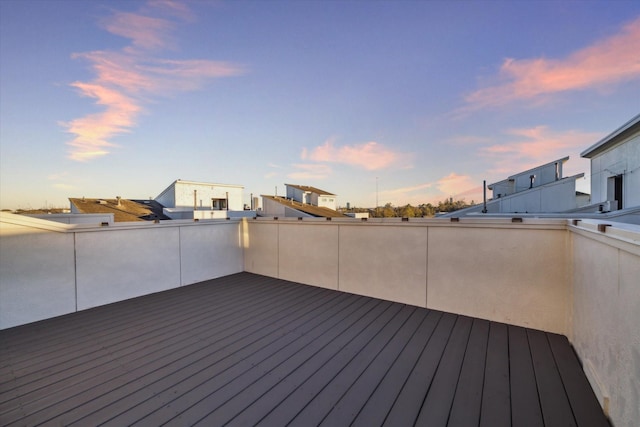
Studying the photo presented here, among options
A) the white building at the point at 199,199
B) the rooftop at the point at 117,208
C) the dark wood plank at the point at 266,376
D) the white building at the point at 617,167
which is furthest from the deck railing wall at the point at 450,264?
the rooftop at the point at 117,208

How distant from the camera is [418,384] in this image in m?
1.57

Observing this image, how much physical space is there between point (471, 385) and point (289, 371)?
4.04 feet

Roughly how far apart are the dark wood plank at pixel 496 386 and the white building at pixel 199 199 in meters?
14.8

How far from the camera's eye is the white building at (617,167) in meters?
6.05

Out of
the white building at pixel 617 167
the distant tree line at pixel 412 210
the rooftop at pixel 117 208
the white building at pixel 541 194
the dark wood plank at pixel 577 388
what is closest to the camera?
the dark wood plank at pixel 577 388

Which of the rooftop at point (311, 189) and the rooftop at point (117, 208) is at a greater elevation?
the rooftop at point (311, 189)

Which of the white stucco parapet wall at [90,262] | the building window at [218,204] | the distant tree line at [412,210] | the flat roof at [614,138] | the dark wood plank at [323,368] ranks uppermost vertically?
the flat roof at [614,138]

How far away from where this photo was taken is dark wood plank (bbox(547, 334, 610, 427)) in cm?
127

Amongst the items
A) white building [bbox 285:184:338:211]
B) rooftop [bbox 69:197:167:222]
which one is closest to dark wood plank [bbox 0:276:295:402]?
rooftop [bbox 69:197:167:222]

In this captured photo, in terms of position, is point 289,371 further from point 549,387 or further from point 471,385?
point 549,387

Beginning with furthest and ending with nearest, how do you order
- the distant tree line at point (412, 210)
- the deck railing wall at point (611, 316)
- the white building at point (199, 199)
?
the white building at point (199, 199), the distant tree line at point (412, 210), the deck railing wall at point (611, 316)

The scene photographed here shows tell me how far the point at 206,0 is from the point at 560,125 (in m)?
9.70

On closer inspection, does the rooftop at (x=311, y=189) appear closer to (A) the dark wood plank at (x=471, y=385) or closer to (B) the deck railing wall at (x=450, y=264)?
(B) the deck railing wall at (x=450, y=264)

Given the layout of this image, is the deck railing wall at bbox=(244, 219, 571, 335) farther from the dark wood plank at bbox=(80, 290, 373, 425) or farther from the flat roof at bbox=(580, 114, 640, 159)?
the flat roof at bbox=(580, 114, 640, 159)
